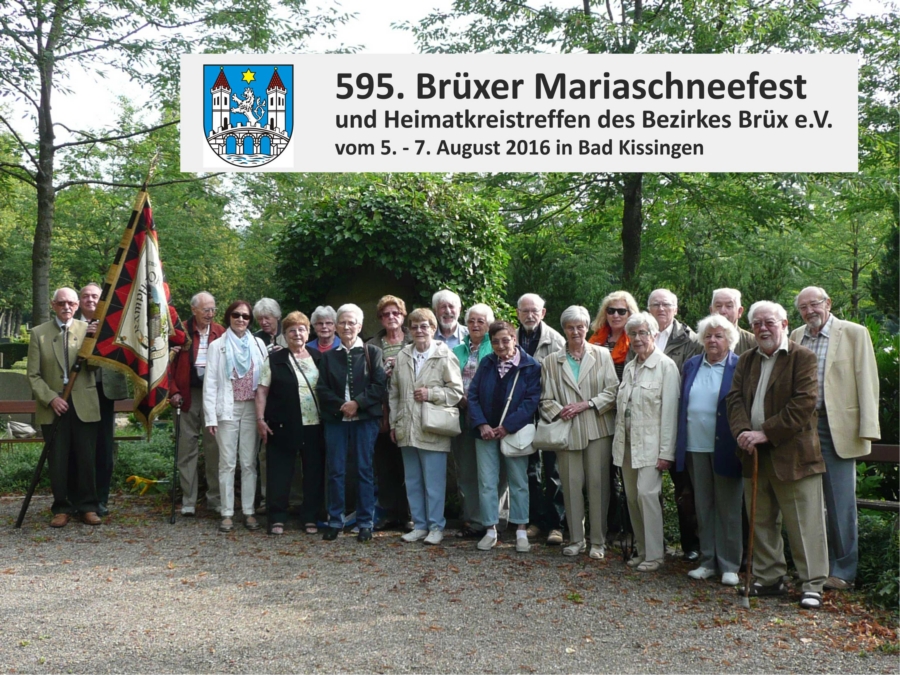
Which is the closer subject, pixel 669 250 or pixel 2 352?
→ pixel 669 250

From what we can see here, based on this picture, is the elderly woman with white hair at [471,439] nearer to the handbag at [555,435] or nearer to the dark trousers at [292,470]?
the handbag at [555,435]

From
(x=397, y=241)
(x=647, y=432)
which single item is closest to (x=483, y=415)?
(x=647, y=432)

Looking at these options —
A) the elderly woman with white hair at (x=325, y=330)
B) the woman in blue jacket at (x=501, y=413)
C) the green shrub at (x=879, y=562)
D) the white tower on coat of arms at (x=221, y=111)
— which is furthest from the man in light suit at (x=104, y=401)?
the green shrub at (x=879, y=562)

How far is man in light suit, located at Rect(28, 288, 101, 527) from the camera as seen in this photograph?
815cm

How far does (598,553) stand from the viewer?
6.93 metres

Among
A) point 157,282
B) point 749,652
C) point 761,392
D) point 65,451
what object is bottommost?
point 749,652

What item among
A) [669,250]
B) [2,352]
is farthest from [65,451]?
[2,352]

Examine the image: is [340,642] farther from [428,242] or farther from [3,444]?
[3,444]

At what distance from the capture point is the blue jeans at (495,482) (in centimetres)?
732

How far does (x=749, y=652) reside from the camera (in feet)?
16.0

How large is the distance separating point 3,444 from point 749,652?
35.0 feet

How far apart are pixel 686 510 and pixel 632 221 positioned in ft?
30.3

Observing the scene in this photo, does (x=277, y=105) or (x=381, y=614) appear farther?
(x=277, y=105)

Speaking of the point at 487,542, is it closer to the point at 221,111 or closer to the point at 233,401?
the point at 233,401
